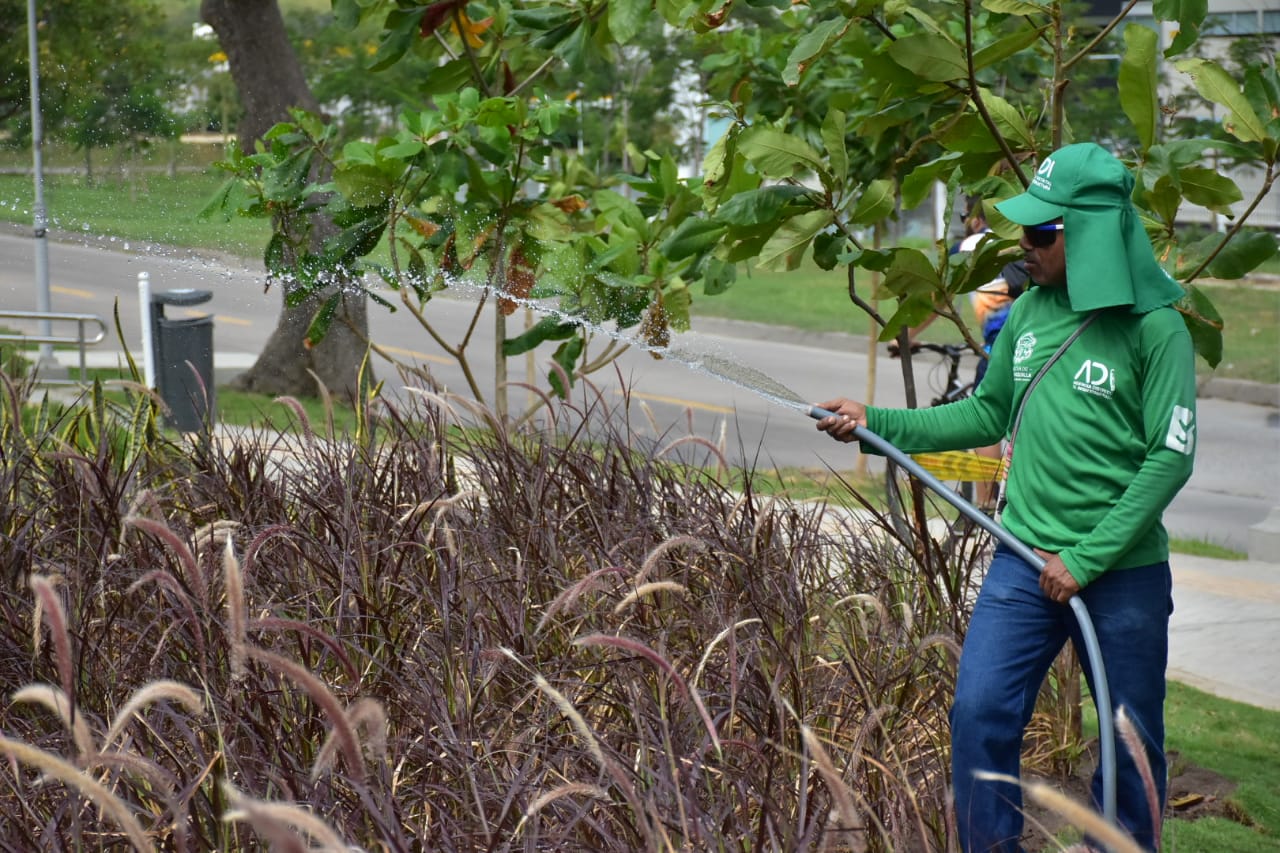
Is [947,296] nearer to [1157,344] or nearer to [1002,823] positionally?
[1157,344]

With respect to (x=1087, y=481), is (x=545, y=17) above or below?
above

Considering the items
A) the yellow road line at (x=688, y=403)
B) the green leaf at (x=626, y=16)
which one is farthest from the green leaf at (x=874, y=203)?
the yellow road line at (x=688, y=403)

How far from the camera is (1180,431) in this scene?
344 centimetres

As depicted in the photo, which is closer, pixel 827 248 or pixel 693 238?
pixel 827 248

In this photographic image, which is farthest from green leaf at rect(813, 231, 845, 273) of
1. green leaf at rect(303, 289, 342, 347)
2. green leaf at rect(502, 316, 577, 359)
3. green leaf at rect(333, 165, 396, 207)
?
green leaf at rect(303, 289, 342, 347)

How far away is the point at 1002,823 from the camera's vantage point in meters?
3.52

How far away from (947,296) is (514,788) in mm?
2504

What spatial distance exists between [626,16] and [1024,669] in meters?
2.96

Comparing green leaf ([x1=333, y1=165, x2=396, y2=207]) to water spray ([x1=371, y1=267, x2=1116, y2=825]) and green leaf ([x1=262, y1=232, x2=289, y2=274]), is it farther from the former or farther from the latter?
water spray ([x1=371, y1=267, x2=1116, y2=825])

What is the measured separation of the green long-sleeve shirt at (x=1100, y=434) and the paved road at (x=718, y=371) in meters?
0.95

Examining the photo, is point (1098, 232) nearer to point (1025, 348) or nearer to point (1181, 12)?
point (1025, 348)

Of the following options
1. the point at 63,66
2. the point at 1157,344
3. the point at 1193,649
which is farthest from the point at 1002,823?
the point at 63,66

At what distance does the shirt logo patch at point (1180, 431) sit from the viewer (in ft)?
11.3

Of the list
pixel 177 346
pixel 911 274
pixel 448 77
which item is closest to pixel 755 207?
pixel 911 274
